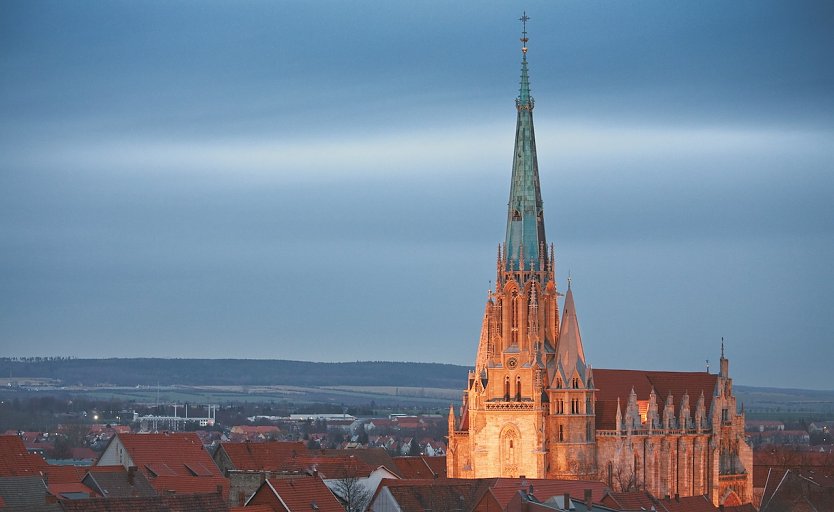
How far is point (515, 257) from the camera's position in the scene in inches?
6344

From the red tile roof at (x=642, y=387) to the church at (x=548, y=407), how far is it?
149 mm

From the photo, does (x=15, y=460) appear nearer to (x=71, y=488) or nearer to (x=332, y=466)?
(x=71, y=488)

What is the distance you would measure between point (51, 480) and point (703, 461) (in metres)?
54.9

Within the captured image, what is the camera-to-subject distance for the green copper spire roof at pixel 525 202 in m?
162

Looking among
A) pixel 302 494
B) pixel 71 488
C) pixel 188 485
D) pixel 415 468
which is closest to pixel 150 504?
pixel 302 494

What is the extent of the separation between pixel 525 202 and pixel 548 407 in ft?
51.7

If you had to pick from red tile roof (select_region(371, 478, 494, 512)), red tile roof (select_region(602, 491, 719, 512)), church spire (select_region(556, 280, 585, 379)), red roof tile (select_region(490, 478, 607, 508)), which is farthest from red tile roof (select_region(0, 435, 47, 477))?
church spire (select_region(556, 280, 585, 379))

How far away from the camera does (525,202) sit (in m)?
164

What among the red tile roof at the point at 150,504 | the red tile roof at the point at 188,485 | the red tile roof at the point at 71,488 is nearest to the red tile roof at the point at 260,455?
the red tile roof at the point at 188,485

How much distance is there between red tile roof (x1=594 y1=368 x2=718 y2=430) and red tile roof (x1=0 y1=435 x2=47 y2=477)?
4453 centimetres

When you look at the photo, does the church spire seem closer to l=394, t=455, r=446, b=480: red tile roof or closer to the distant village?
the distant village

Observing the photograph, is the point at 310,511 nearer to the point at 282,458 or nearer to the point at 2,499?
the point at 2,499

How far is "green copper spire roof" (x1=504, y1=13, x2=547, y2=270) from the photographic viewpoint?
530 ft

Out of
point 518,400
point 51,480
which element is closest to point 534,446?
point 518,400
